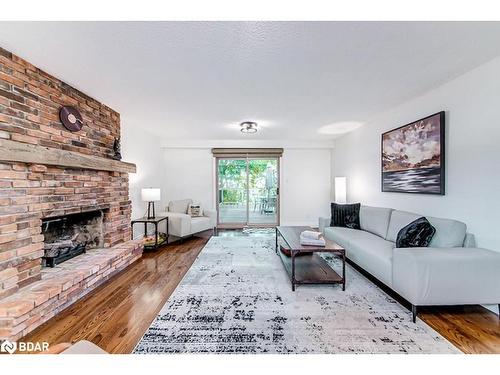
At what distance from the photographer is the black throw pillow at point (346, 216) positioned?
3730 millimetres

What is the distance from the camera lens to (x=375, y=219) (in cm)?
335

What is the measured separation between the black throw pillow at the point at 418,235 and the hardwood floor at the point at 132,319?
1.92 ft

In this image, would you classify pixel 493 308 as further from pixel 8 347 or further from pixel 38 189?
pixel 38 189

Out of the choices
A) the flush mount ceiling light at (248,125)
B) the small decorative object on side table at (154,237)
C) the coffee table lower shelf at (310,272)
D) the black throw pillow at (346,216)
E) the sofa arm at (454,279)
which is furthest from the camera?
the flush mount ceiling light at (248,125)

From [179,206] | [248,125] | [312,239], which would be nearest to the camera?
[312,239]

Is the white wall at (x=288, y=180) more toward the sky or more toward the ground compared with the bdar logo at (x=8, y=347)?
more toward the sky

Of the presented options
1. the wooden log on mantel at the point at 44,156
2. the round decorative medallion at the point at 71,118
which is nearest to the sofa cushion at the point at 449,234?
the wooden log on mantel at the point at 44,156

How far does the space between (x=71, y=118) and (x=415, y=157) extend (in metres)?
4.24

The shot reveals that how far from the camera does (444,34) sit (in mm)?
1630

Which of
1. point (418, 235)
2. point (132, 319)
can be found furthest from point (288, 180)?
point (132, 319)

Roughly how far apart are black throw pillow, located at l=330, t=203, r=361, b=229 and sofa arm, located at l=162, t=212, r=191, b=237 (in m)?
2.72

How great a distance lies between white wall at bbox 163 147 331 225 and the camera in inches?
229

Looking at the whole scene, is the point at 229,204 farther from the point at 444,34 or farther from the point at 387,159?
the point at 444,34

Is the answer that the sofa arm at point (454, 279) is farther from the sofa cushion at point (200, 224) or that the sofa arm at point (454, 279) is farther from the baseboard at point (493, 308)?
the sofa cushion at point (200, 224)
